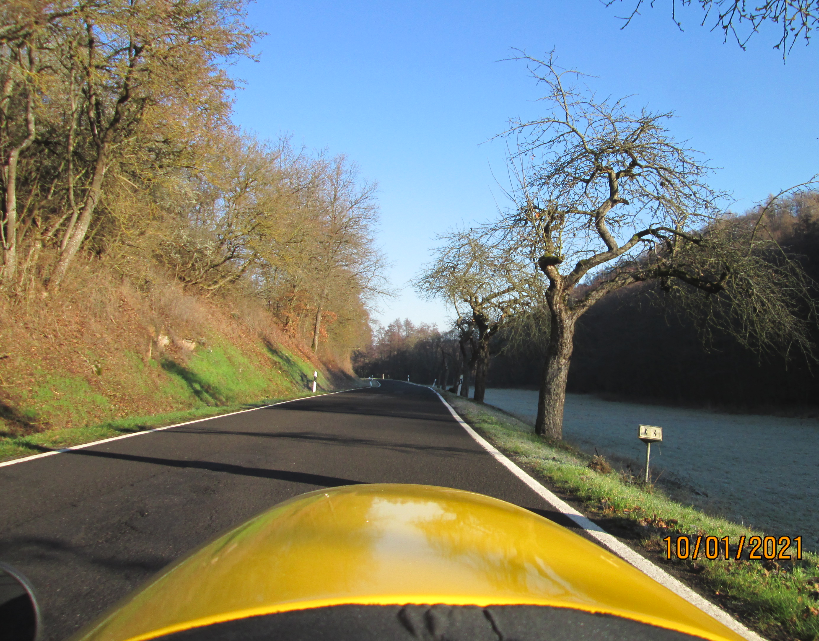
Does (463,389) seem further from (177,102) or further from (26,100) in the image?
(26,100)

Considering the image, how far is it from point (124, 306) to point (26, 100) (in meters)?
6.78

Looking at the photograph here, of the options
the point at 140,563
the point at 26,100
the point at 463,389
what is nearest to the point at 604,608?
the point at 140,563

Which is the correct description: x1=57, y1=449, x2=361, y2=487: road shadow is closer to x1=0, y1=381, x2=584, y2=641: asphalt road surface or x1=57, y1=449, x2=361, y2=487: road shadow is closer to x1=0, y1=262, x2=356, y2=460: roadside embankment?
x1=0, y1=381, x2=584, y2=641: asphalt road surface

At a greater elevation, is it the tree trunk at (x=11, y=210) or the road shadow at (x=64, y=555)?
the tree trunk at (x=11, y=210)

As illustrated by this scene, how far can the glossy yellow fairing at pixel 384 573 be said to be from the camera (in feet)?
4.28

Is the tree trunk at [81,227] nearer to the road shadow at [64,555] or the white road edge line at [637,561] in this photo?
the road shadow at [64,555]

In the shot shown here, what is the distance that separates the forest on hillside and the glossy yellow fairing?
34.5 feet

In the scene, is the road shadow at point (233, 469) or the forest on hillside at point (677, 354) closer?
the road shadow at point (233, 469)

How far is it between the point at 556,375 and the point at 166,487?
952 cm

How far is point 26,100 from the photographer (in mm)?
13664

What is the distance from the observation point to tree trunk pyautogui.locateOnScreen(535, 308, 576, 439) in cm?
1329

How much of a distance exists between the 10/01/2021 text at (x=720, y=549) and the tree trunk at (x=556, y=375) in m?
8.46

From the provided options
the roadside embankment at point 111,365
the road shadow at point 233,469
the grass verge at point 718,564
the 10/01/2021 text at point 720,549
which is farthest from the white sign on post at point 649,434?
the roadside embankment at point 111,365

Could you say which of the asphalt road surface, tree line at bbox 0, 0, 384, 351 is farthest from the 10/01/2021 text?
tree line at bbox 0, 0, 384, 351
